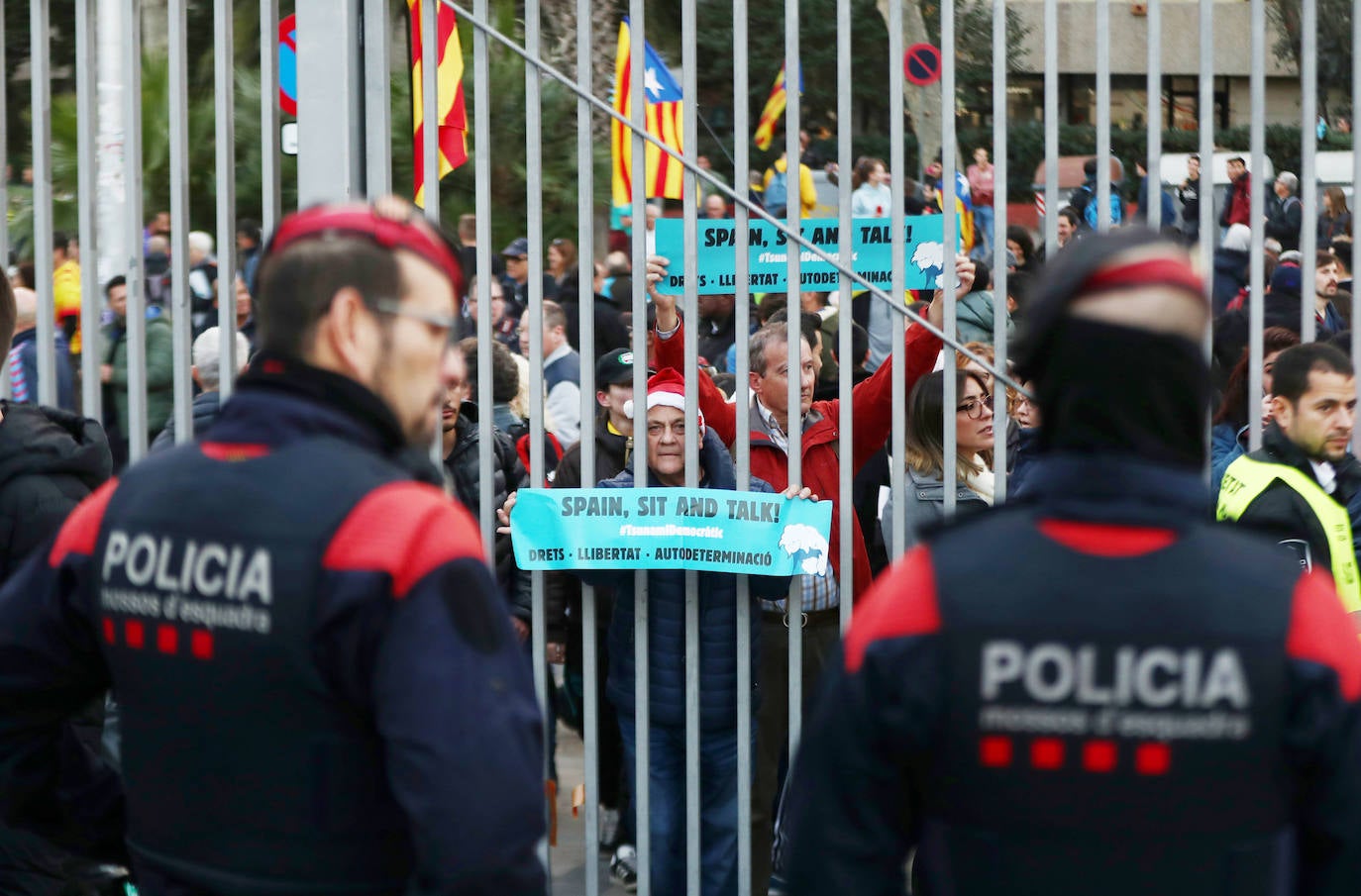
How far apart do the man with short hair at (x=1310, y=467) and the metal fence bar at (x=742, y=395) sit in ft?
4.14

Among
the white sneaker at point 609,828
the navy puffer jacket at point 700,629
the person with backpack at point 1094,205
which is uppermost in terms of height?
the person with backpack at point 1094,205

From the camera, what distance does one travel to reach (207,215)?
1377 centimetres

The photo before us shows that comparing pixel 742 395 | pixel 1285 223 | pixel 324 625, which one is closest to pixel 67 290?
pixel 742 395

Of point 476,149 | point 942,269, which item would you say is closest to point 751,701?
point 942,269

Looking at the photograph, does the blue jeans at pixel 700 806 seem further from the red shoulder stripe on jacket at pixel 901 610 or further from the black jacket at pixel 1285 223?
the black jacket at pixel 1285 223

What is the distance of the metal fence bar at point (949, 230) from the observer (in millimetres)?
4105

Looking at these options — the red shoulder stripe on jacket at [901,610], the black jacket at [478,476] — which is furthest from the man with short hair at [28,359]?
the red shoulder stripe on jacket at [901,610]

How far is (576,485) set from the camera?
5477 millimetres

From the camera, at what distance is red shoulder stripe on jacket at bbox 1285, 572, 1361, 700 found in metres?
1.93

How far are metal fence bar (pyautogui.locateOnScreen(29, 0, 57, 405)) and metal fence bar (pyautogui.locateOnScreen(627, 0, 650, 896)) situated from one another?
5.06 ft

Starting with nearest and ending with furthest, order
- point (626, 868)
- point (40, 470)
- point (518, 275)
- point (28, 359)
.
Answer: point (40, 470)
point (626, 868)
point (28, 359)
point (518, 275)

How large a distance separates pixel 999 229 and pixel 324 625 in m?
2.54

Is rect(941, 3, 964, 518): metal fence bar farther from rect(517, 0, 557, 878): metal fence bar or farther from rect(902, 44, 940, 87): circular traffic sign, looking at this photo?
rect(517, 0, 557, 878): metal fence bar

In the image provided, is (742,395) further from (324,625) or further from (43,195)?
(324,625)
